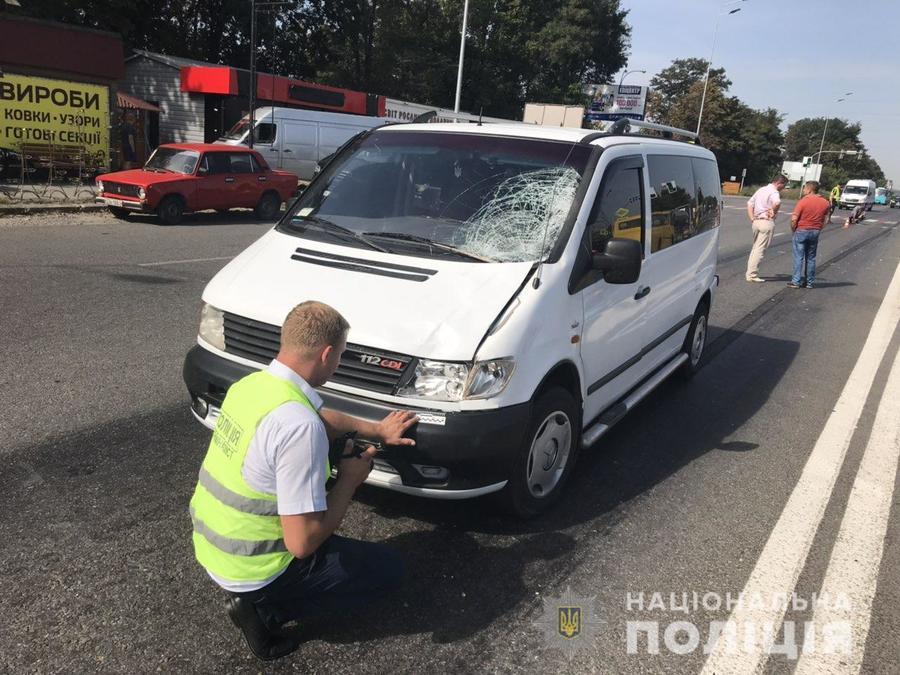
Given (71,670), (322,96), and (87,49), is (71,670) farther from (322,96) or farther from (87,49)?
(322,96)

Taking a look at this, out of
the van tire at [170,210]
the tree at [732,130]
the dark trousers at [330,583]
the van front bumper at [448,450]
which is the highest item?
the tree at [732,130]

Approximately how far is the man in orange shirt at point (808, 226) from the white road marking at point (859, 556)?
7478 millimetres

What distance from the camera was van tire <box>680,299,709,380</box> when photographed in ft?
20.3

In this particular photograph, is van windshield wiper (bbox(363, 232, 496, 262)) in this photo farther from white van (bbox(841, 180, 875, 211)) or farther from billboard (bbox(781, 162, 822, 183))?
billboard (bbox(781, 162, 822, 183))

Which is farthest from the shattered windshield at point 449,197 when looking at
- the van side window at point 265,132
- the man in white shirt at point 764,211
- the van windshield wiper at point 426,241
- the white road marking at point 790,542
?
the van side window at point 265,132

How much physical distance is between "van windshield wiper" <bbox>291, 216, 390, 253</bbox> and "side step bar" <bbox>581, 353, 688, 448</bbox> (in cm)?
153

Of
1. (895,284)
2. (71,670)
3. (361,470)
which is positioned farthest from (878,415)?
(895,284)

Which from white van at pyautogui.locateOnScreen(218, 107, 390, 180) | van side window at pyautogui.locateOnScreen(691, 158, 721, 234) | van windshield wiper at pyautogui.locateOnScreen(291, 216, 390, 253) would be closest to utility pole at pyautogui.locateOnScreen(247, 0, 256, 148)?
white van at pyautogui.locateOnScreen(218, 107, 390, 180)

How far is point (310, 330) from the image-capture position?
2.37 m

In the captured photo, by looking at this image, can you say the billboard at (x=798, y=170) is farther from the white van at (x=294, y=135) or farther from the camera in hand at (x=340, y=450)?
the camera in hand at (x=340, y=450)

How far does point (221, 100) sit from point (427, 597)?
29941 millimetres

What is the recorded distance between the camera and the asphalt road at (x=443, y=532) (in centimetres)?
267

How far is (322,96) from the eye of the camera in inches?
1206

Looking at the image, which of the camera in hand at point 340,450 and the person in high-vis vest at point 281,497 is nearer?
the person in high-vis vest at point 281,497
